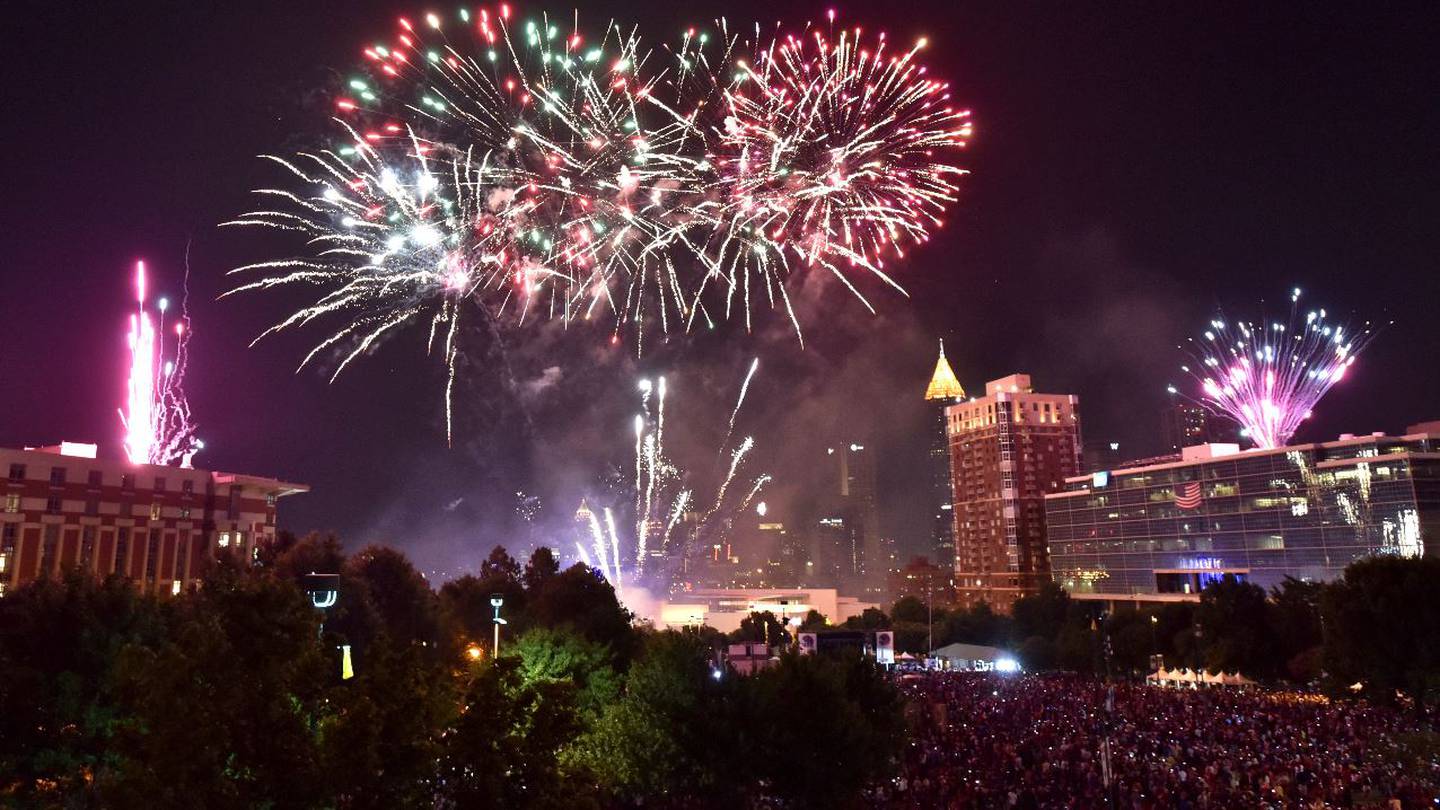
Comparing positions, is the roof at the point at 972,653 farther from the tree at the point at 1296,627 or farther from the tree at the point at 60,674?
the tree at the point at 60,674

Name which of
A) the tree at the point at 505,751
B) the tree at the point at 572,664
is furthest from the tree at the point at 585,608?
the tree at the point at 505,751

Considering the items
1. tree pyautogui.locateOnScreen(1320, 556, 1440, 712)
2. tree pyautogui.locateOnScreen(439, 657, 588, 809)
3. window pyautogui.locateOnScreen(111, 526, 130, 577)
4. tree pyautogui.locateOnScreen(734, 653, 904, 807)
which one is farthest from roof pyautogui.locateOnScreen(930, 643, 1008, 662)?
→ tree pyautogui.locateOnScreen(439, 657, 588, 809)

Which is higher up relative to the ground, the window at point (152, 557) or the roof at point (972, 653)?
the window at point (152, 557)

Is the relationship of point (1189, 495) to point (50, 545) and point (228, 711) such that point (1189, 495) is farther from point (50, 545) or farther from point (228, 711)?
point (228, 711)

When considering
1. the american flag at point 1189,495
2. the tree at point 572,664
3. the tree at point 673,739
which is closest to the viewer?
the tree at point 673,739

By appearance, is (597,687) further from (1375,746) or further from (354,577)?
(1375,746)

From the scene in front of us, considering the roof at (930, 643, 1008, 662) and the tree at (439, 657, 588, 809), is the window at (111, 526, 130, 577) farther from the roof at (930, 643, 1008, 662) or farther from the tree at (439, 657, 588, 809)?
the roof at (930, 643, 1008, 662)
